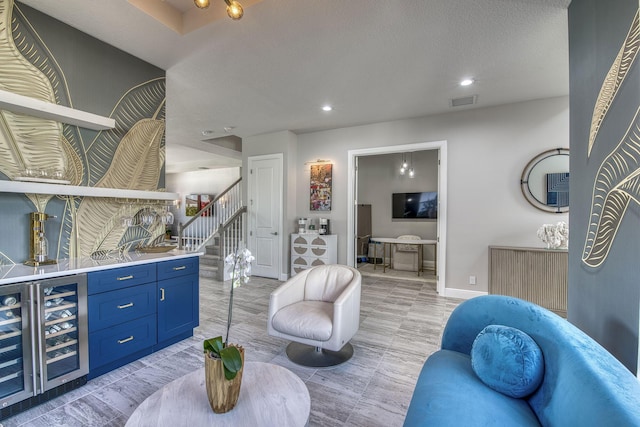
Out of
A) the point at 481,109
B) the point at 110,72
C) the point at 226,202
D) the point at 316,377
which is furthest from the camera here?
the point at 226,202

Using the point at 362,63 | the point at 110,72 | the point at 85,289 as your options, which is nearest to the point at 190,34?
the point at 110,72

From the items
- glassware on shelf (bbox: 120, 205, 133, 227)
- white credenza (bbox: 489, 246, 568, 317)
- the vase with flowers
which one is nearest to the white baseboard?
white credenza (bbox: 489, 246, 568, 317)

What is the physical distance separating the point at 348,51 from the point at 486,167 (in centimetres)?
283

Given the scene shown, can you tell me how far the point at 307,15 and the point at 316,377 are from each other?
9.78 feet

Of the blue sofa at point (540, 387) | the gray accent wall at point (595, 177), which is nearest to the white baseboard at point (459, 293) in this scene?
the gray accent wall at point (595, 177)

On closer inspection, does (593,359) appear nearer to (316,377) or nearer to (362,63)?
(316,377)

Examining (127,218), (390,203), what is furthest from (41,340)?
(390,203)

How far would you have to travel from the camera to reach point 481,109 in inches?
165

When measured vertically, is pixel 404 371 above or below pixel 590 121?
below

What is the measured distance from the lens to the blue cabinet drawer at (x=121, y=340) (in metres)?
2.12

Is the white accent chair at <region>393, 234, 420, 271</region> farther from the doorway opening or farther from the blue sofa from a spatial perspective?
the blue sofa

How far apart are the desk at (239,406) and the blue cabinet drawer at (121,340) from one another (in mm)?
1185

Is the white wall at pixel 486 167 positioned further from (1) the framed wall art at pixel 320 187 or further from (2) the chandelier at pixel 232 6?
(2) the chandelier at pixel 232 6

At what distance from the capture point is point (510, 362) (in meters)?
1.27
